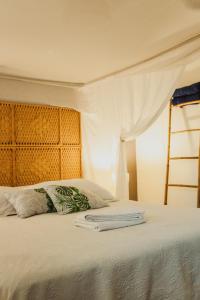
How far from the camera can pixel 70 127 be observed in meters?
3.87

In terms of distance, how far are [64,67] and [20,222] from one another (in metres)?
1.63

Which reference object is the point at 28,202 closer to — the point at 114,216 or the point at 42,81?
the point at 114,216

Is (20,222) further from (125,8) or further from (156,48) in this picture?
(156,48)

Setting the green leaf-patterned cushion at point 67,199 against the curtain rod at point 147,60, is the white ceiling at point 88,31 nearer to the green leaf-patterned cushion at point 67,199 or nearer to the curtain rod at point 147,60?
the curtain rod at point 147,60

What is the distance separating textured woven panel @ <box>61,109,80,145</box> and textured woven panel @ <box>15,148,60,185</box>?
0.66 feet

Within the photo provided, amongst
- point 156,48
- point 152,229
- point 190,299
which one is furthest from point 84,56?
point 190,299

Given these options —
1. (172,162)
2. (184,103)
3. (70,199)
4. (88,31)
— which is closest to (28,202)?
(70,199)

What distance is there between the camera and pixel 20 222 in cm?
230

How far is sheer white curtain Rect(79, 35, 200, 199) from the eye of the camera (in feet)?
9.88

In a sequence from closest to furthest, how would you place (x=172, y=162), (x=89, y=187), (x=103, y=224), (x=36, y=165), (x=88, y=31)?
(x=103, y=224), (x=88, y=31), (x=89, y=187), (x=36, y=165), (x=172, y=162)

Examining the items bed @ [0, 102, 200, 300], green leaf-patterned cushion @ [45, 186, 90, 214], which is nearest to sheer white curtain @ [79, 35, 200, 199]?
green leaf-patterned cushion @ [45, 186, 90, 214]

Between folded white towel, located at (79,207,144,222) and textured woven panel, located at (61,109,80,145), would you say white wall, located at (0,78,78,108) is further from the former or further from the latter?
folded white towel, located at (79,207,144,222)

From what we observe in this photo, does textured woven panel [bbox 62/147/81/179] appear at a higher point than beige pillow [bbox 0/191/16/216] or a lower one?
higher

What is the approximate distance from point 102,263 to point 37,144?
2352 mm
